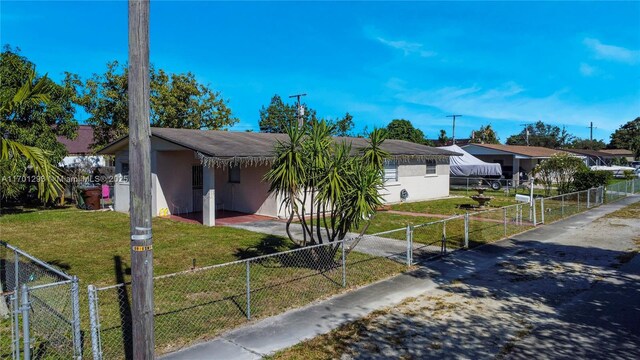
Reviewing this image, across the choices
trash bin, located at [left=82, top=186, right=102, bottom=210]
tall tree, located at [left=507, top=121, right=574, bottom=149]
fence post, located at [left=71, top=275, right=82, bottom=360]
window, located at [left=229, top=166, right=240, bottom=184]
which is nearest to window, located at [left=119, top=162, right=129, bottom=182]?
trash bin, located at [left=82, top=186, right=102, bottom=210]

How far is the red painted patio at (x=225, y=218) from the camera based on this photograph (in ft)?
53.5

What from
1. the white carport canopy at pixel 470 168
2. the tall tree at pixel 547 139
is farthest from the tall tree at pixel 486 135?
the white carport canopy at pixel 470 168

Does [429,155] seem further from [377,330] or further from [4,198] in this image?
[4,198]

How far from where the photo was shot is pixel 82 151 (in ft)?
126

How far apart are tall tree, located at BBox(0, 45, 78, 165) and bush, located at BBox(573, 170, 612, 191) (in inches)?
1040

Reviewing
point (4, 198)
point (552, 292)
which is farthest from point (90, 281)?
point (4, 198)

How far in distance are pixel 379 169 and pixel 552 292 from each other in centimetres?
408

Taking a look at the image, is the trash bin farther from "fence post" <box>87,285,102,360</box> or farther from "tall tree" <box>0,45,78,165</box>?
"fence post" <box>87,285,102,360</box>

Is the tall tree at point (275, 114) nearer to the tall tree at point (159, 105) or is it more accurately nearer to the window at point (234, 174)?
the tall tree at point (159, 105)

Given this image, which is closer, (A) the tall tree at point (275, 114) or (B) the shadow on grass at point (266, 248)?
(B) the shadow on grass at point (266, 248)

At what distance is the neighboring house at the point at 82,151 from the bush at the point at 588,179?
1095 inches

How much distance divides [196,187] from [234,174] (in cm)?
173

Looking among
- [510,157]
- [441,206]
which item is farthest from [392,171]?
[510,157]

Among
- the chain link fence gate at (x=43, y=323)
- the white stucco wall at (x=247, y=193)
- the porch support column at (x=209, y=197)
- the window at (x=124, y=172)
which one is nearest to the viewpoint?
the chain link fence gate at (x=43, y=323)
